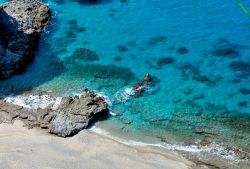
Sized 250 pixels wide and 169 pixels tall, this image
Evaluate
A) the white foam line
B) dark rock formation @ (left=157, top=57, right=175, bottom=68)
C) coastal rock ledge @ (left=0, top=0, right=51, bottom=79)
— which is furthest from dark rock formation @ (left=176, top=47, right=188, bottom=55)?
coastal rock ledge @ (left=0, top=0, right=51, bottom=79)

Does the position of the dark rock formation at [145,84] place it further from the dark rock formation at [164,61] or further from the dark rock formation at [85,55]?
the dark rock formation at [85,55]

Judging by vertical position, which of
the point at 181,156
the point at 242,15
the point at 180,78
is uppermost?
the point at 242,15

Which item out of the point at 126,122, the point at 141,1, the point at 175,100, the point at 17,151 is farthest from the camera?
the point at 141,1

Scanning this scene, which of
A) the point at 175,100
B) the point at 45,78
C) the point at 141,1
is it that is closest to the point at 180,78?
the point at 175,100

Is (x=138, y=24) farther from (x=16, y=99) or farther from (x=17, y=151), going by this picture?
(x=17, y=151)

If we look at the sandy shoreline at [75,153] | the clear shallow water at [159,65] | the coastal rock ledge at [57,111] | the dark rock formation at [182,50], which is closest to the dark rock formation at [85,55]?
the clear shallow water at [159,65]
